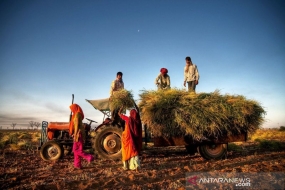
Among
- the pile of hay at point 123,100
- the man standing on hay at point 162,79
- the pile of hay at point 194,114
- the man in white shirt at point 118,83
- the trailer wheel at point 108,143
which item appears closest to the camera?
the pile of hay at point 194,114

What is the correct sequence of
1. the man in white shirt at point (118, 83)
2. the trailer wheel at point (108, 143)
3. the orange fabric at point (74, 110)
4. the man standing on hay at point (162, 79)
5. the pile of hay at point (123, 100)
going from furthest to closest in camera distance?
the man standing on hay at point (162, 79) < the man in white shirt at point (118, 83) < the trailer wheel at point (108, 143) < the pile of hay at point (123, 100) < the orange fabric at point (74, 110)

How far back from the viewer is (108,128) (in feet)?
21.0

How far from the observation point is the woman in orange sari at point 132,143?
4.96 m

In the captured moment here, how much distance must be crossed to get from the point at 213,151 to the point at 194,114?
185 cm

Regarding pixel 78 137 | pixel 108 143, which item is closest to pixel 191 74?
pixel 108 143

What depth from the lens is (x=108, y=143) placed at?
6352 mm

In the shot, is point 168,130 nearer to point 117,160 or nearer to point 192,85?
point 117,160

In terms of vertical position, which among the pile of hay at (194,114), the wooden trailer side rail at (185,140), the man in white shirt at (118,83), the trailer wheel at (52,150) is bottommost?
the trailer wheel at (52,150)

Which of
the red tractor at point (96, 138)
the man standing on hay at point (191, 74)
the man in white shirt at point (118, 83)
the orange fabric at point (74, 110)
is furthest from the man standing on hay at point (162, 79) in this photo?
the orange fabric at point (74, 110)

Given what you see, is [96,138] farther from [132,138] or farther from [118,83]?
[118,83]

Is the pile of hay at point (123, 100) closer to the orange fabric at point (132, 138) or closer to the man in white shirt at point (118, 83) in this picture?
the orange fabric at point (132, 138)

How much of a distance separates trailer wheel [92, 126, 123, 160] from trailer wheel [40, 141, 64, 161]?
1.38 m

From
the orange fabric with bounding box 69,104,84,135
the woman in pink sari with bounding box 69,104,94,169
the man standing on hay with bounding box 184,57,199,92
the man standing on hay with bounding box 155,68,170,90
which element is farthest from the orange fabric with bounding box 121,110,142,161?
the man standing on hay with bounding box 184,57,199,92

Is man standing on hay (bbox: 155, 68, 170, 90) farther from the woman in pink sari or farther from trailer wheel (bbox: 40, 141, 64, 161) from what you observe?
trailer wheel (bbox: 40, 141, 64, 161)
